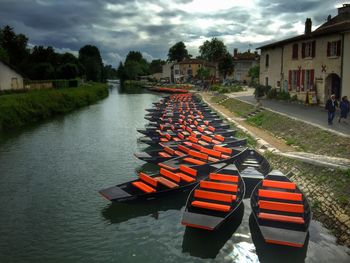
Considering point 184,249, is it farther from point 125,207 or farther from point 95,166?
point 95,166

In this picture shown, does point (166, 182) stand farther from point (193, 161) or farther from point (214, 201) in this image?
point (193, 161)

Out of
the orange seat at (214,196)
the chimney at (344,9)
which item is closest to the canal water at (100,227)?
the orange seat at (214,196)

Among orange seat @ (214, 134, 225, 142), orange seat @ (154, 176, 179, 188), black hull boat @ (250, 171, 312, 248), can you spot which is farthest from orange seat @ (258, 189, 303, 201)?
orange seat @ (214, 134, 225, 142)

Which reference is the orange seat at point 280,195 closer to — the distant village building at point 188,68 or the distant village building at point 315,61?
the distant village building at point 315,61

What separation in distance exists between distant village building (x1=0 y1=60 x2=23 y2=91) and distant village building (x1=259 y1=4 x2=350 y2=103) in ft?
96.7

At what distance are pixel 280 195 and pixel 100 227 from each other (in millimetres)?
5575

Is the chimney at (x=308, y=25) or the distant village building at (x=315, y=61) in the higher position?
the chimney at (x=308, y=25)

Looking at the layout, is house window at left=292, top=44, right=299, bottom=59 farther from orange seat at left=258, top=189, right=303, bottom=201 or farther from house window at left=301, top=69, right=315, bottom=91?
orange seat at left=258, top=189, right=303, bottom=201

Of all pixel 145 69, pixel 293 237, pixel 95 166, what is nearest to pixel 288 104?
pixel 95 166

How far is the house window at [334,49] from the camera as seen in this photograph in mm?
25141

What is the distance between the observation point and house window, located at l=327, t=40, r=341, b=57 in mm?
25141

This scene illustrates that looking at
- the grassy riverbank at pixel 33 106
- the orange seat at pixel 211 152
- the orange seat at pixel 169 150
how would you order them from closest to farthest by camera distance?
the orange seat at pixel 211 152 < the orange seat at pixel 169 150 < the grassy riverbank at pixel 33 106

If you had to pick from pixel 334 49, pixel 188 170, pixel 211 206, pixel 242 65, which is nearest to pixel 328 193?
pixel 211 206

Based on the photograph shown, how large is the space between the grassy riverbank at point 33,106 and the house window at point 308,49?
2420 centimetres
